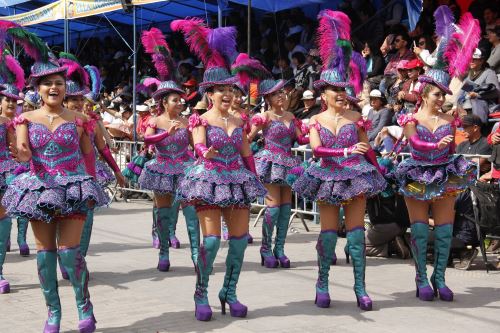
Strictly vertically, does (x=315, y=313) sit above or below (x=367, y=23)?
below

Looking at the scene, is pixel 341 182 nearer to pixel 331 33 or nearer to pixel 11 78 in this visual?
pixel 331 33

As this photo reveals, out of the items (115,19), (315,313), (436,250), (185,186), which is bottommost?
(315,313)

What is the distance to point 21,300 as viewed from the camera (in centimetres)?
723

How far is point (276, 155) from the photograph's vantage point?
365 inches

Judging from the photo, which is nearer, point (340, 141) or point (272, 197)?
point (340, 141)

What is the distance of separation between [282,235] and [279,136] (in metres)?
1.16

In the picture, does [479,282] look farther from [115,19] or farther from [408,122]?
[115,19]

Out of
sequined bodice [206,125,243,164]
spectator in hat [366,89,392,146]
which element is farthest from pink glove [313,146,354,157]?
spectator in hat [366,89,392,146]

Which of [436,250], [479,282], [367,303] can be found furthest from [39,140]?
[479,282]

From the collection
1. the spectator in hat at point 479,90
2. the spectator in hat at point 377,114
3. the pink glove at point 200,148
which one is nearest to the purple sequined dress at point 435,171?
the pink glove at point 200,148

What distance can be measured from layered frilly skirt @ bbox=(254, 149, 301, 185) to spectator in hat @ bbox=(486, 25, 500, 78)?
181 inches

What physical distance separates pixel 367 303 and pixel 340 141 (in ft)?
4.66

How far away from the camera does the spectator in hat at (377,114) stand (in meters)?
12.3

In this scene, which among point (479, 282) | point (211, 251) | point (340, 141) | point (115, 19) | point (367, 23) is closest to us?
point (211, 251)
